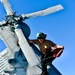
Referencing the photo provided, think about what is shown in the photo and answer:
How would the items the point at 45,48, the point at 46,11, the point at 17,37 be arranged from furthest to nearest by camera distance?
the point at 46,11 < the point at 17,37 < the point at 45,48

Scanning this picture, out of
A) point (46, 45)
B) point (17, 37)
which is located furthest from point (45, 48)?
point (17, 37)

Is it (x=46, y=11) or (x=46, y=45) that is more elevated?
(x=46, y=11)

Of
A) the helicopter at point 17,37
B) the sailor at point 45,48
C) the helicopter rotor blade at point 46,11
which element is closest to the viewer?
the sailor at point 45,48

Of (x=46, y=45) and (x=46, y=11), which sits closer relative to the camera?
(x=46, y=45)

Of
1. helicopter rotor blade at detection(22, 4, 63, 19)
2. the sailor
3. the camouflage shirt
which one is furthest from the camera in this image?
helicopter rotor blade at detection(22, 4, 63, 19)

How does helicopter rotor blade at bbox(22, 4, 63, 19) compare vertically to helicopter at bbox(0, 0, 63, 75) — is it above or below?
above

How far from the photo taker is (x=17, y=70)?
26.4 m

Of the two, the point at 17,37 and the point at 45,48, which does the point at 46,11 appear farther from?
the point at 45,48

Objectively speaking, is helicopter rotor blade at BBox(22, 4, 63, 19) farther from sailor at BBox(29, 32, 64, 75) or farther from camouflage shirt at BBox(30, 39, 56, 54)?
camouflage shirt at BBox(30, 39, 56, 54)

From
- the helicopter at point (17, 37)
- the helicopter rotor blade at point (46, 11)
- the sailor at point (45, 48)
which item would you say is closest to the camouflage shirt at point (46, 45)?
the sailor at point (45, 48)

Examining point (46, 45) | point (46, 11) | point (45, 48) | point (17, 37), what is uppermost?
point (46, 11)

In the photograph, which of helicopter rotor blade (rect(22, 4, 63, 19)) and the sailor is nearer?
the sailor

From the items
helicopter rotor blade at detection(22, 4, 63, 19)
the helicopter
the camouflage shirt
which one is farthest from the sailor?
helicopter rotor blade at detection(22, 4, 63, 19)

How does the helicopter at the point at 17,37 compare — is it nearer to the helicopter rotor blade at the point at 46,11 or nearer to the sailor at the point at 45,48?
the helicopter rotor blade at the point at 46,11
